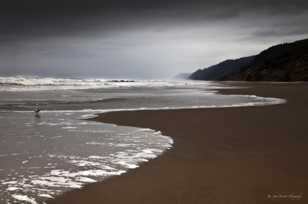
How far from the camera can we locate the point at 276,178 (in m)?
5.40

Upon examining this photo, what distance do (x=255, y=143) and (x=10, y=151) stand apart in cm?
495

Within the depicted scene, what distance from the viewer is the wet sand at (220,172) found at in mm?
Answer: 4633

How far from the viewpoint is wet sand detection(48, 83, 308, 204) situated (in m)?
4.63

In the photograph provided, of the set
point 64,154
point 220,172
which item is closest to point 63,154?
point 64,154

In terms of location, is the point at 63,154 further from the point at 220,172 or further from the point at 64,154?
the point at 220,172

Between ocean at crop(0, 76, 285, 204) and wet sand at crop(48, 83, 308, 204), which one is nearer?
wet sand at crop(48, 83, 308, 204)

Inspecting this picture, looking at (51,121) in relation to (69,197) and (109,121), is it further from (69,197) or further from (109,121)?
(69,197)

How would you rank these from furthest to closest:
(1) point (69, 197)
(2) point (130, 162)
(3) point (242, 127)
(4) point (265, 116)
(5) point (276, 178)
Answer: (4) point (265, 116), (3) point (242, 127), (2) point (130, 162), (5) point (276, 178), (1) point (69, 197)

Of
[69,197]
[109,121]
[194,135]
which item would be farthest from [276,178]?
[109,121]

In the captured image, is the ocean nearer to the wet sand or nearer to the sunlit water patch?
the sunlit water patch

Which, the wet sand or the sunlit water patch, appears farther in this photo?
the sunlit water patch

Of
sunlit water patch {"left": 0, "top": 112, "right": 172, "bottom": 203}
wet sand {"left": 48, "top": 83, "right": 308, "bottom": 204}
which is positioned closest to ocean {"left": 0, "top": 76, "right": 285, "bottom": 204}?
sunlit water patch {"left": 0, "top": 112, "right": 172, "bottom": 203}

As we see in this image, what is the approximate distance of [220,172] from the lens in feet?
18.9

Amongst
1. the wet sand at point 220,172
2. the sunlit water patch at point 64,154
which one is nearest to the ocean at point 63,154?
the sunlit water patch at point 64,154
